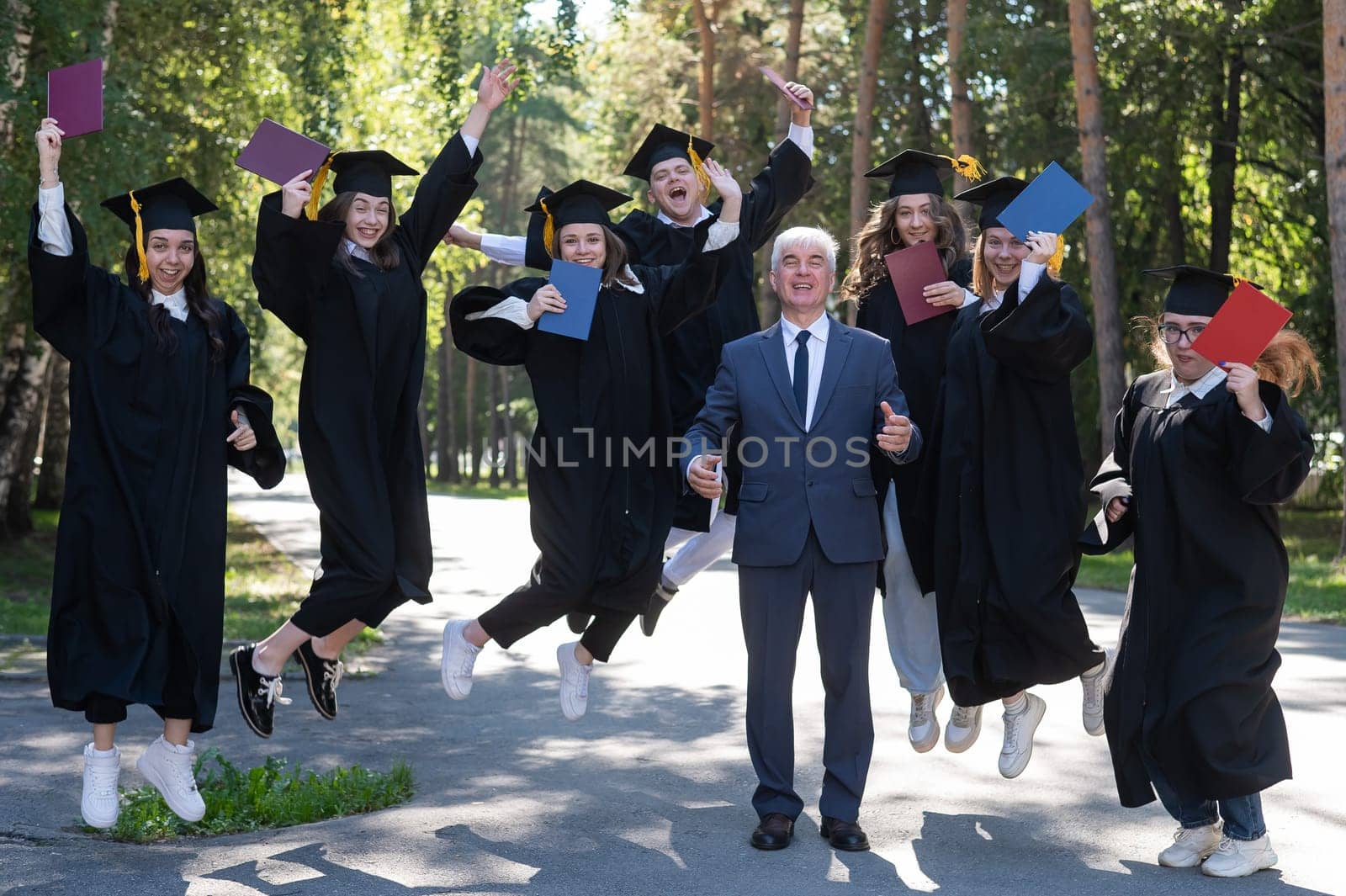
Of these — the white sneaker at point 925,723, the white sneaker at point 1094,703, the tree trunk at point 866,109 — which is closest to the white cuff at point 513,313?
the white sneaker at point 925,723

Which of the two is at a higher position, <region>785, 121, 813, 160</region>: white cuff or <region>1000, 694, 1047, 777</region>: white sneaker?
<region>785, 121, 813, 160</region>: white cuff

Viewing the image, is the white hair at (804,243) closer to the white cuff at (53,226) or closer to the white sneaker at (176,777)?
the white cuff at (53,226)

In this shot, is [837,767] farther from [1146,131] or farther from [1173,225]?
[1173,225]

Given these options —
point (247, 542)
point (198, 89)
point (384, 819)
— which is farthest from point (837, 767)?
point (247, 542)

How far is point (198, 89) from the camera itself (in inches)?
744

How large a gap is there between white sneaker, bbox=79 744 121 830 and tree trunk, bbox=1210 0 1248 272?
21316mm

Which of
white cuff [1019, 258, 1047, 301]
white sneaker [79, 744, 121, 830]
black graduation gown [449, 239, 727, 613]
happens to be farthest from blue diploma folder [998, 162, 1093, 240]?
white sneaker [79, 744, 121, 830]

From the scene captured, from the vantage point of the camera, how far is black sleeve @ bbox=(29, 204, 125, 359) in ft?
19.4

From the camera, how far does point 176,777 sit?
6.09 meters

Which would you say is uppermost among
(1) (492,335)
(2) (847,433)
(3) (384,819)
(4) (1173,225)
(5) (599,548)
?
(4) (1173,225)

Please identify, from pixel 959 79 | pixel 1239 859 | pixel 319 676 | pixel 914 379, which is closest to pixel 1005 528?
pixel 914 379

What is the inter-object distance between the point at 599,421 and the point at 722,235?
99cm

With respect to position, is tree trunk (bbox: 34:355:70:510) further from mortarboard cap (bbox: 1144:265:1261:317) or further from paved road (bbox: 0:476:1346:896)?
mortarboard cap (bbox: 1144:265:1261:317)

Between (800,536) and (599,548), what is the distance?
112 centimetres
